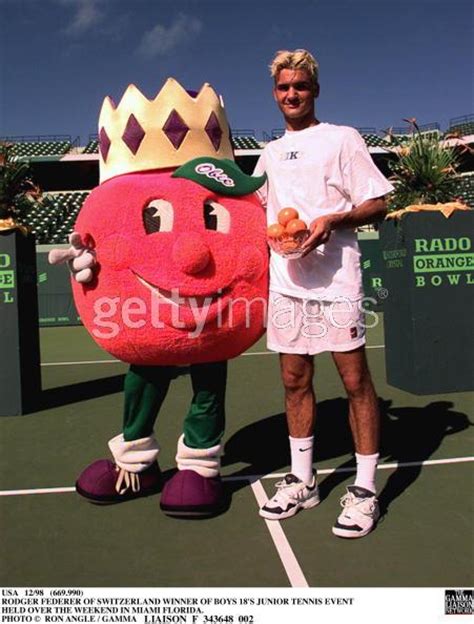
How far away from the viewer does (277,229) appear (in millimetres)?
2350

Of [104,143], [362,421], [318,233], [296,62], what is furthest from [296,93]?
[362,421]

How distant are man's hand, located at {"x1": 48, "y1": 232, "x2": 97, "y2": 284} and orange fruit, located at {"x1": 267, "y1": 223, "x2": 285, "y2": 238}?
2.52 ft

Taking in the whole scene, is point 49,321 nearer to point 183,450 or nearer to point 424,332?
point 424,332

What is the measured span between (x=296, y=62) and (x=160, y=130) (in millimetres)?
649

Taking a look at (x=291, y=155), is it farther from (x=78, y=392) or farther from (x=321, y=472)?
(x=78, y=392)

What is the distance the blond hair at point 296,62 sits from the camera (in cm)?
249

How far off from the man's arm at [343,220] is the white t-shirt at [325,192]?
0.16 ft

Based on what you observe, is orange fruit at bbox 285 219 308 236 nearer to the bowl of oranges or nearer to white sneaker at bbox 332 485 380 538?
the bowl of oranges

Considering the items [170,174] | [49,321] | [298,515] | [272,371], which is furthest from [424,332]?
[49,321]

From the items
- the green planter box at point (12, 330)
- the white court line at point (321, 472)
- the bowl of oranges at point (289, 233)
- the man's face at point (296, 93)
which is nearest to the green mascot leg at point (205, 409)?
the white court line at point (321, 472)

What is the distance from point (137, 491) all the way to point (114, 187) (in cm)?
145

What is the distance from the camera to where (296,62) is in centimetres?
249

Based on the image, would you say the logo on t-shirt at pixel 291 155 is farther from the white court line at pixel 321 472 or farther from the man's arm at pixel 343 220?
the white court line at pixel 321 472

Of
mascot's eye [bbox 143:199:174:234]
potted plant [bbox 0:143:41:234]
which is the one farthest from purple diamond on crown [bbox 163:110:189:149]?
potted plant [bbox 0:143:41:234]
